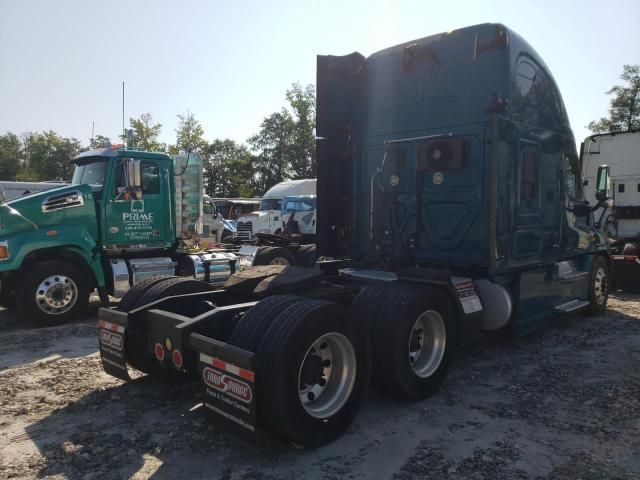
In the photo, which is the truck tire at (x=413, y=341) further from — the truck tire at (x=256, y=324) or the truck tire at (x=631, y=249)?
the truck tire at (x=631, y=249)

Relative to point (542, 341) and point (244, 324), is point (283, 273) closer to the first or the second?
point (244, 324)

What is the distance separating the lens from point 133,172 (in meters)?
7.88

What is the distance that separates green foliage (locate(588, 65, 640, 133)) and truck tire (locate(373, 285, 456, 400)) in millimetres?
40695

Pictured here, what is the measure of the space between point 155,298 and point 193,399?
94 centimetres

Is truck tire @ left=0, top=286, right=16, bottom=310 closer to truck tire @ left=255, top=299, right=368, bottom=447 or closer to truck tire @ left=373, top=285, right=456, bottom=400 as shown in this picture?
truck tire @ left=255, top=299, right=368, bottom=447

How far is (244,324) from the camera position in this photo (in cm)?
329

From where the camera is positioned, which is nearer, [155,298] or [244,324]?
[244,324]

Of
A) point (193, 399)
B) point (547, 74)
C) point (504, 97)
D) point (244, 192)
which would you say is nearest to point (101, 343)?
point (193, 399)

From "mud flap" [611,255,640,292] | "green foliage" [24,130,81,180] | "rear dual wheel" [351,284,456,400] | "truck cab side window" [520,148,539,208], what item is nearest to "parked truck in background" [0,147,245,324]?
"rear dual wheel" [351,284,456,400]

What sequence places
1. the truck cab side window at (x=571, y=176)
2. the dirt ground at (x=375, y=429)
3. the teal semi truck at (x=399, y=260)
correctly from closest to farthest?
the dirt ground at (x=375, y=429) < the teal semi truck at (x=399, y=260) < the truck cab side window at (x=571, y=176)

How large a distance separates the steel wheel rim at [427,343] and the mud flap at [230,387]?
1.75 m

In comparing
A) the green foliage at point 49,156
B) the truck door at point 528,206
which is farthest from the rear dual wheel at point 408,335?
the green foliage at point 49,156

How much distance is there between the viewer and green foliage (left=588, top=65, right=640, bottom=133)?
38.0m

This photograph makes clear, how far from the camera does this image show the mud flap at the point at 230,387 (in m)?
2.96
